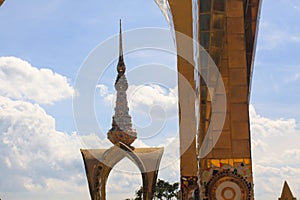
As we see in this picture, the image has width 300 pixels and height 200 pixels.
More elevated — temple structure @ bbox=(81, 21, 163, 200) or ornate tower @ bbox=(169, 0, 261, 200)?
temple structure @ bbox=(81, 21, 163, 200)

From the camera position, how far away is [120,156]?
2481cm

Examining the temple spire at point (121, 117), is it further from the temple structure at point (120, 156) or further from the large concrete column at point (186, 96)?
the large concrete column at point (186, 96)

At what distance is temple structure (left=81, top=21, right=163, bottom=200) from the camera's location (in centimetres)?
2423

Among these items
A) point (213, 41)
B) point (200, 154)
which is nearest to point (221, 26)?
point (213, 41)

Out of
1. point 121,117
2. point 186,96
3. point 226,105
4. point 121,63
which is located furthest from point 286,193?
point 121,63

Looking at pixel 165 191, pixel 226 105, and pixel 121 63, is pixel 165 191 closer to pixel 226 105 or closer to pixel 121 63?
pixel 121 63

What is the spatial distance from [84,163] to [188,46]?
1174cm

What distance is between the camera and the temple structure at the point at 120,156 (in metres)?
24.2

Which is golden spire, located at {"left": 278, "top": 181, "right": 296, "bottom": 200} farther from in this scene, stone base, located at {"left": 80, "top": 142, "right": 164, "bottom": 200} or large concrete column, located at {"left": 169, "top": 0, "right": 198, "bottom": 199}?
Answer: stone base, located at {"left": 80, "top": 142, "right": 164, "bottom": 200}

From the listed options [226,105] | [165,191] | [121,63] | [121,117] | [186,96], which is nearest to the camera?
[226,105]

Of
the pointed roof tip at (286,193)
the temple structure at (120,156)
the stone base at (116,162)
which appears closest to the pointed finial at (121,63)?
the temple structure at (120,156)

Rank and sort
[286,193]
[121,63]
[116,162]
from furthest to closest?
1. [121,63]
2. [116,162]
3. [286,193]

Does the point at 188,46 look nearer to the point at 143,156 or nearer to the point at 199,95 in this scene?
the point at 199,95

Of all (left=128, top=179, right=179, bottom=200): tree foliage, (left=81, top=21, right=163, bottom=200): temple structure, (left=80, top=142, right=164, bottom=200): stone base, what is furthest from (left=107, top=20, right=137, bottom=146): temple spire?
(left=128, top=179, right=179, bottom=200): tree foliage
